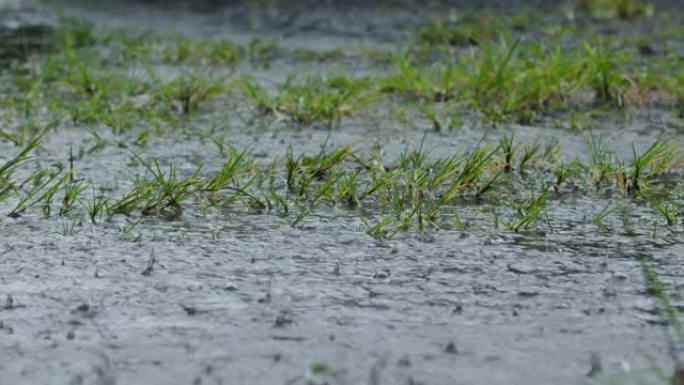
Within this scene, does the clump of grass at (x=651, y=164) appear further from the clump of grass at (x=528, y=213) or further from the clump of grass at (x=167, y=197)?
the clump of grass at (x=167, y=197)

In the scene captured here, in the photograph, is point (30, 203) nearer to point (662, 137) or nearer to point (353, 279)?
point (353, 279)

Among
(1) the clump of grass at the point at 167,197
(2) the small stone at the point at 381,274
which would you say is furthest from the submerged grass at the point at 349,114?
(2) the small stone at the point at 381,274

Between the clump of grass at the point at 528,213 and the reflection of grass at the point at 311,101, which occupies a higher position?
the clump of grass at the point at 528,213

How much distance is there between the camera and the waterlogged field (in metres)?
2.78

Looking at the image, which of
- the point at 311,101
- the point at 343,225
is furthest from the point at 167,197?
the point at 311,101

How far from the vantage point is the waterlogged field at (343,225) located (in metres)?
2.78

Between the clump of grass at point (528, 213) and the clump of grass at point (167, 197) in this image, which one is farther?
the clump of grass at point (167, 197)

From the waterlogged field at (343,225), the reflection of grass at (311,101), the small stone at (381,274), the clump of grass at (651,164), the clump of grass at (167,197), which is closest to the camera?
the waterlogged field at (343,225)

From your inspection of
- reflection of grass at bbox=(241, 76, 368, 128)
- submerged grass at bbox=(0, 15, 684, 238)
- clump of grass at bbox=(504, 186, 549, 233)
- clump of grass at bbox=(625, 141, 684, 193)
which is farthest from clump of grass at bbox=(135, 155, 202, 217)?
reflection of grass at bbox=(241, 76, 368, 128)

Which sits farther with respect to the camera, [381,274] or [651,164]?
[651,164]

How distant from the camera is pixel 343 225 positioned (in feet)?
13.0

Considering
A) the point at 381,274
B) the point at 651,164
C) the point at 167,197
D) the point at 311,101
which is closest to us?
the point at 381,274

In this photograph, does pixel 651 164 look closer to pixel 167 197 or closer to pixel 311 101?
pixel 167 197

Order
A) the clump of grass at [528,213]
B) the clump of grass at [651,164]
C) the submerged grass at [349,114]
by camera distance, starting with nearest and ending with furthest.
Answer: the clump of grass at [528,213] → the submerged grass at [349,114] → the clump of grass at [651,164]
